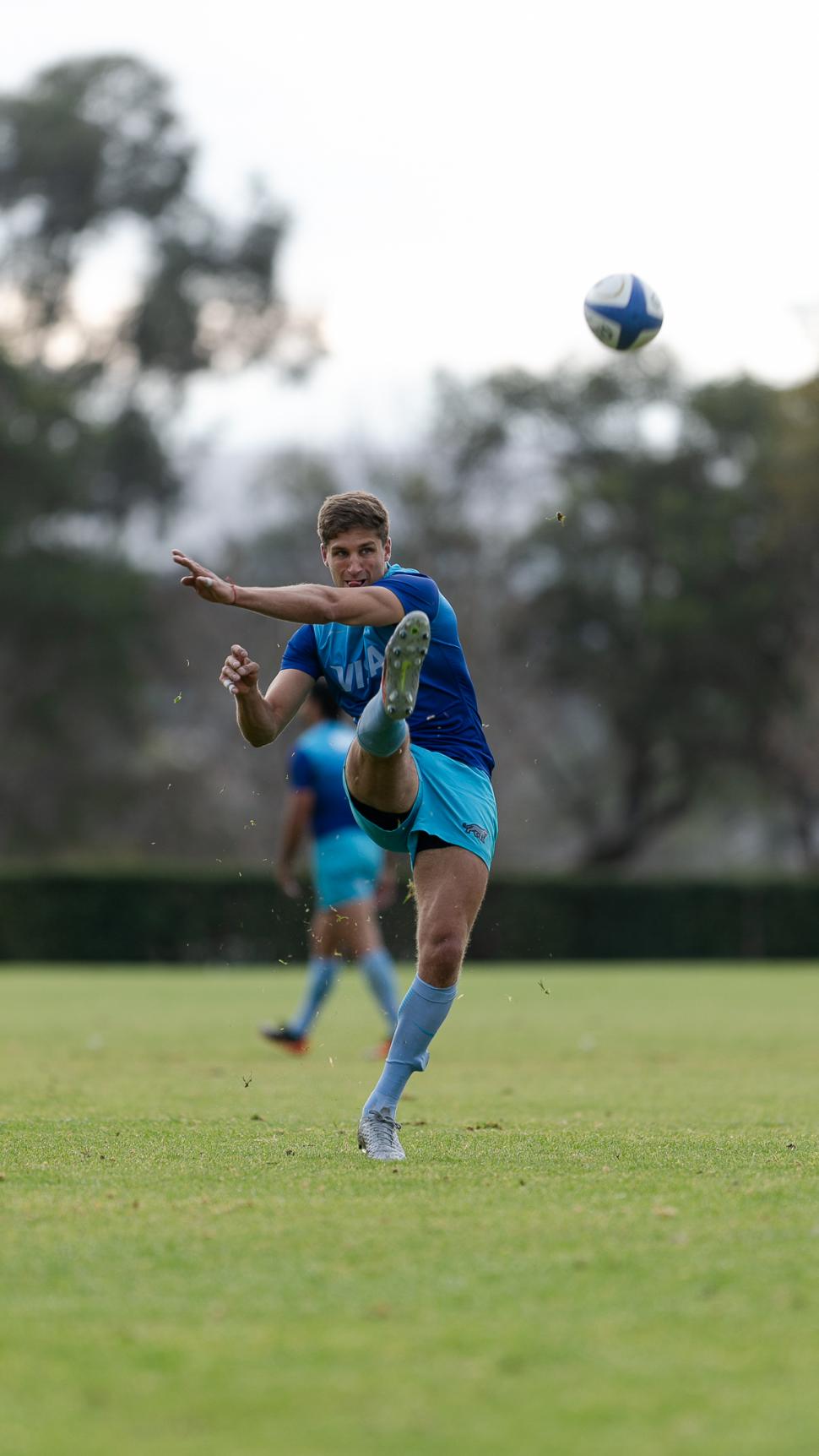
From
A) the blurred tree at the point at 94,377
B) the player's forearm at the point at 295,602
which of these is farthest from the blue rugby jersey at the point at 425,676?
the blurred tree at the point at 94,377

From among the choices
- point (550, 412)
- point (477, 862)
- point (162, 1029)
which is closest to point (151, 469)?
point (550, 412)

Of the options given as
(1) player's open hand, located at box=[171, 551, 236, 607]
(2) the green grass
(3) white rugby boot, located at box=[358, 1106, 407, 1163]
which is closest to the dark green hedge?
(2) the green grass

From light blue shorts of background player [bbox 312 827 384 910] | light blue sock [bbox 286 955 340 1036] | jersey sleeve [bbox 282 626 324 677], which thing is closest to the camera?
jersey sleeve [bbox 282 626 324 677]

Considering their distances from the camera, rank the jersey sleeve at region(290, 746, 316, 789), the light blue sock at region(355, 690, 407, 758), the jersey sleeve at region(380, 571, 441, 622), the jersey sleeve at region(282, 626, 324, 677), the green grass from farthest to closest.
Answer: the jersey sleeve at region(290, 746, 316, 789) → the jersey sleeve at region(282, 626, 324, 677) → the jersey sleeve at region(380, 571, 441, 622) → the light blue sock at region(355, 690, 407, 758) → the green grass

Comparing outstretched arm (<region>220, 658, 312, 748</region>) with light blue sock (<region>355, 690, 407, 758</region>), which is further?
outstretched arm (<region>220, 658, 312, 748</region>)

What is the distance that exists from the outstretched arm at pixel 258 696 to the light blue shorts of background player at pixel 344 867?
21.6 feet

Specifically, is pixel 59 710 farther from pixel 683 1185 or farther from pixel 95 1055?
pixel 683 1185

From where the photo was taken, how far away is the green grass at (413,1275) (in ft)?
10.9

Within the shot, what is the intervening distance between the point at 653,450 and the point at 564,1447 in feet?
171

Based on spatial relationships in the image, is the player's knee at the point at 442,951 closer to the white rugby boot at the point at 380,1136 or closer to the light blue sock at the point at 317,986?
the white rugby boot at the point at 380,1136

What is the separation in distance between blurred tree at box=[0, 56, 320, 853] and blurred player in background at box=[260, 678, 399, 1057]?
32.5 m

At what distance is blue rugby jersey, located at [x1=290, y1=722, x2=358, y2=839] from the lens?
1380cm

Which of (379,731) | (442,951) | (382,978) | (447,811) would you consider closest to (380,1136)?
(442,951)

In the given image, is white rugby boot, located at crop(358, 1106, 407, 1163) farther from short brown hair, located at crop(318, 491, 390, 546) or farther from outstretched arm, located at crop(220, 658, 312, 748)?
short brown hair, located at crop(318, 491, 390, 546)
